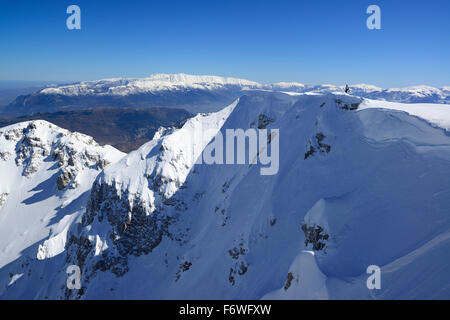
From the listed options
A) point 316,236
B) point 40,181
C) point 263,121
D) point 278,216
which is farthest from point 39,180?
point 316,236

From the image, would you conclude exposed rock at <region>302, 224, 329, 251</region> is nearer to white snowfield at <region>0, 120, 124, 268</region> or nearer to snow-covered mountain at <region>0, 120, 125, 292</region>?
snow-covered mountain at <region>0, 120, 125, 292</region>

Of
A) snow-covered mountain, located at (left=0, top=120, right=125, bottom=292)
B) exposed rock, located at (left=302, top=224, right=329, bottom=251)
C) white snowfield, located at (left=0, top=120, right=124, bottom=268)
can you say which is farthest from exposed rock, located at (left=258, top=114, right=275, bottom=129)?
white snowfield, located at (left=0, top=120, right=124, bottom=268)

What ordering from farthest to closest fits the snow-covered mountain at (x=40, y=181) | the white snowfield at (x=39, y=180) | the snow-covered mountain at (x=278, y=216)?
the white snowfield at (x=39, y=180), the snow-covered mountain at (x=40, y=181), the snow-covered mountain at (x=278, y=216)

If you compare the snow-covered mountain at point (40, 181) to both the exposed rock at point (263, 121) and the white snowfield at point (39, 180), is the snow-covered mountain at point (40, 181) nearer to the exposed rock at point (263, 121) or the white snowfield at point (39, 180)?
the white snowfield at point (39, 180)

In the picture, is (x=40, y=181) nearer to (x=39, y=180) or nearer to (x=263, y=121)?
(x=39, y=180)

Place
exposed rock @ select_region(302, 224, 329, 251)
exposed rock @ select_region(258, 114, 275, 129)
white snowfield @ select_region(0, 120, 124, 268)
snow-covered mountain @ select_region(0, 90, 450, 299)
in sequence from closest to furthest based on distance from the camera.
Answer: snow-covered mountain @ select_region(0, 90, 450, 299) → exposed rock @ select_region(302, 224, 329, 251) → exposed rock @ select_region(258, 114, 275, 129) → white snowfield @ select_region(0, 120, 124, 268)

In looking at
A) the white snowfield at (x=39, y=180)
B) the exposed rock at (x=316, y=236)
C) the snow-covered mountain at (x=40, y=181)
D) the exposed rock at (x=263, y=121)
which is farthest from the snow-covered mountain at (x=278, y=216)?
the snow-covered mountain at (x=40, y=181)

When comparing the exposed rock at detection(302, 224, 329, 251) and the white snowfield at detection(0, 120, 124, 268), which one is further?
the white snowfield at detection(0, 120, 124, 268)

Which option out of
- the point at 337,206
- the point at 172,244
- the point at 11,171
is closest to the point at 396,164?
the point at 337,206

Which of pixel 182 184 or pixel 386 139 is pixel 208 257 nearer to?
pixel 182 184
